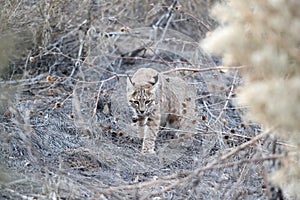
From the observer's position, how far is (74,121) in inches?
204

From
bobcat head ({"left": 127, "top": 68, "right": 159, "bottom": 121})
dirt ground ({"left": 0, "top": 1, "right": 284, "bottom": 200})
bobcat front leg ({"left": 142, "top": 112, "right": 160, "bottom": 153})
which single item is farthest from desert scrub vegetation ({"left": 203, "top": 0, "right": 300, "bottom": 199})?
bobcat head ({"left": 127, "top": 68, "right": 159, "bottom": 121})

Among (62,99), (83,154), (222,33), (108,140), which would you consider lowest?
(222,33)

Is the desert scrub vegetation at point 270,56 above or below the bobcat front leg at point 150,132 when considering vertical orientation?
below

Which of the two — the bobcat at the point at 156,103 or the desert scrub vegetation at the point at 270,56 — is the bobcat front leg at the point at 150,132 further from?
the desert scrub vegetation at the point at 270,56

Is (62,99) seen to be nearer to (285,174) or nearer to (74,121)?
(74,121)

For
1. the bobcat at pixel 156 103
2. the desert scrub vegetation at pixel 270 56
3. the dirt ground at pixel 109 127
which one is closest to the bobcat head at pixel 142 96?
the bobcat at pixel 156 103

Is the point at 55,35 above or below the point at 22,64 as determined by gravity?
above

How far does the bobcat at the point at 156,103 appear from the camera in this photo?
5.26m

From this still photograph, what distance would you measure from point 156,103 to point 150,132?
0.30m

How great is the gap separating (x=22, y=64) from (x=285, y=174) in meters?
4.00

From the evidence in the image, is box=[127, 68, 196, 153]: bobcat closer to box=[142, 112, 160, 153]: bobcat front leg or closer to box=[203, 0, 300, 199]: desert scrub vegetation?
box=[142, 112, 160, 153]: bobcat front leg

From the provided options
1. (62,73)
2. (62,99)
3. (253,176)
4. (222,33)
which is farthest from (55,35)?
(222,33)

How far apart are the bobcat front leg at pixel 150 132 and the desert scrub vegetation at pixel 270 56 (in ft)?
7.60

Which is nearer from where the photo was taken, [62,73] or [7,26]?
[7,26]
